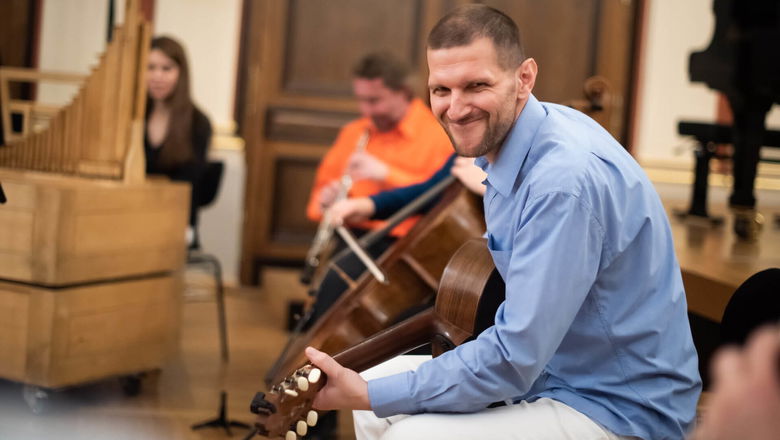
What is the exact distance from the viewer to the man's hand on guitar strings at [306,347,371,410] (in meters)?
1.48

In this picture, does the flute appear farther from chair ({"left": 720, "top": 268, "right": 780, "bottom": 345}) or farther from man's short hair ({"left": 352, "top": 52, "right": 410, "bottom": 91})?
chair ({"left": 720, "top": 268, "right": 780, "bottom": 345})

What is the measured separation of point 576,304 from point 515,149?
0.29 m

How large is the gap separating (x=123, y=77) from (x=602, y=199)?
2.14m

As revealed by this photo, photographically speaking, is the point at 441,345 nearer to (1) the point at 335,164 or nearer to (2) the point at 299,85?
(1) the point at 335,164

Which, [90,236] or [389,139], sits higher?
[389,139]

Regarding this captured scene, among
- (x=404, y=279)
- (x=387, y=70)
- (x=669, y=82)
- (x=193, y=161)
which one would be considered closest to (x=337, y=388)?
(x=404, y=279)

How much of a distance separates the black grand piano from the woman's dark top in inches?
76.8

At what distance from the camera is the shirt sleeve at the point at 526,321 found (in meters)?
1.41

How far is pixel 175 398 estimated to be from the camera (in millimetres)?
3287

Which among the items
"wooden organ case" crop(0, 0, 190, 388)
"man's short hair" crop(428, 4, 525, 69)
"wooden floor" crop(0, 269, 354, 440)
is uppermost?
"man's short hair" crop(428, 4, 525, 69)

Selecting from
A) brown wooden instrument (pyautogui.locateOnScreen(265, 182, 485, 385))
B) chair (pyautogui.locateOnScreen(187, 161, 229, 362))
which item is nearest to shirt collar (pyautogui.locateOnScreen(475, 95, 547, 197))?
brown wooden instrument (pyautogui.locateOnScreen(265, 182, 485, 385))

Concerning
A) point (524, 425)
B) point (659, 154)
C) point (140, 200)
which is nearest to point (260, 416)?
point (524, 425)

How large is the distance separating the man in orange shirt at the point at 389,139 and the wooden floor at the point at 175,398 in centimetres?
70

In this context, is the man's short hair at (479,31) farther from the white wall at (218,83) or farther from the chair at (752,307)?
the white wall at (218,83)
